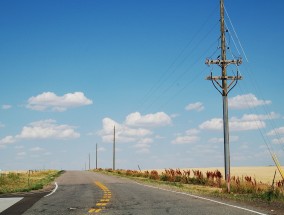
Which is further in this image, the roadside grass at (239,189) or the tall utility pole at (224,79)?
the tall utility pole at (224,79)

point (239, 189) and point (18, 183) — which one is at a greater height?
point (239, 189)

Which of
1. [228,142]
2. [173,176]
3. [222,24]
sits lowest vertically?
[173,176]

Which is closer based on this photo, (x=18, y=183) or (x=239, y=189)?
(x=239, y=189)

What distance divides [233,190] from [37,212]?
13.1m

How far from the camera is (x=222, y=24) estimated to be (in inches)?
1287

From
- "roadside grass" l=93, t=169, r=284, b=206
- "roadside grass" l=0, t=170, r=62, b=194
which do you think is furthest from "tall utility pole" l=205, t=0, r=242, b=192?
"roadside grass" l=0, t=170, r=62, b=194

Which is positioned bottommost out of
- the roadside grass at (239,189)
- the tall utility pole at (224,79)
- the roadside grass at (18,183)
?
the roadside grass at (18,183)

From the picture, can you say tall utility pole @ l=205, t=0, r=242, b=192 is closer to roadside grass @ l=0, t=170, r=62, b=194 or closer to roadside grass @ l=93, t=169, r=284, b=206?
roadside grass @ l=93, t=169, r=284, b=206

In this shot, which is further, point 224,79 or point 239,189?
point 224,79

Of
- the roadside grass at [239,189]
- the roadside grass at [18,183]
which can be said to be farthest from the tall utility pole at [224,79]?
the roadside grass at [18,183]

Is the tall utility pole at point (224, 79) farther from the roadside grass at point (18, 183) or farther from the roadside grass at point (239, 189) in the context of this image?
the roadside grass at point (18, 183)

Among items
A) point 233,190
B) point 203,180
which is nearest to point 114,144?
point 203,180

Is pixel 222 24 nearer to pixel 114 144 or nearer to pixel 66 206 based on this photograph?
pixel 66 206

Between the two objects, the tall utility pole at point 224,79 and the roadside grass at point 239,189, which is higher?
the tall utility pole at point 224,79
